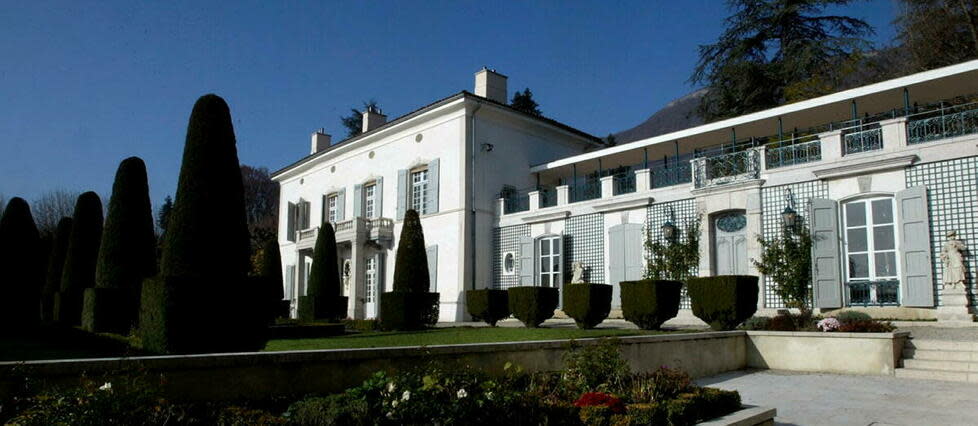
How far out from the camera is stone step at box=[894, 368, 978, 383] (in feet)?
32.3

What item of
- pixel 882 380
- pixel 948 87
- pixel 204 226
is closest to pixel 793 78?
pixel 948 87

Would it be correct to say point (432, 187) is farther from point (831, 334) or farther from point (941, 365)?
point (941, 365)

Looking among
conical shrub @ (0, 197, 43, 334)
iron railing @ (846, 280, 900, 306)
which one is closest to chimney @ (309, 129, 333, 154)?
conical shrub @ (0, 197, 43, 334)

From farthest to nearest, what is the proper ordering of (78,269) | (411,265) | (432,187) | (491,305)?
1. (432,187)
2. (78,269)
3. (411,265)
4. (491,305)

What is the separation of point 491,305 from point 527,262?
139 inches

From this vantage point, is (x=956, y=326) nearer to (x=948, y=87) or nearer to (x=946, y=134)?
(x=946, y=134)

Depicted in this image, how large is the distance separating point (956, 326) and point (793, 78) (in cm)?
1611

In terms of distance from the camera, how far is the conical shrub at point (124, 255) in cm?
1582

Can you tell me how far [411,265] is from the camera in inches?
732

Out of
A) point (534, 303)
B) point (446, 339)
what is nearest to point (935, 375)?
point (446, 339)

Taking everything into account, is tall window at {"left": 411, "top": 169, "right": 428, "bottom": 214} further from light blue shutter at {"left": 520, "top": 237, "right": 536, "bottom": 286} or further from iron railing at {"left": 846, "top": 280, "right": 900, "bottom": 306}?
iron railing at {"left": 846, "top": 280, "right": 900, "bottom": 306}

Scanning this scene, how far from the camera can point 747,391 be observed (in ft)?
30.8

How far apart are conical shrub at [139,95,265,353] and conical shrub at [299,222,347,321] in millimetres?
11779

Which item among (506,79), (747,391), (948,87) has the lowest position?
(747,391)
